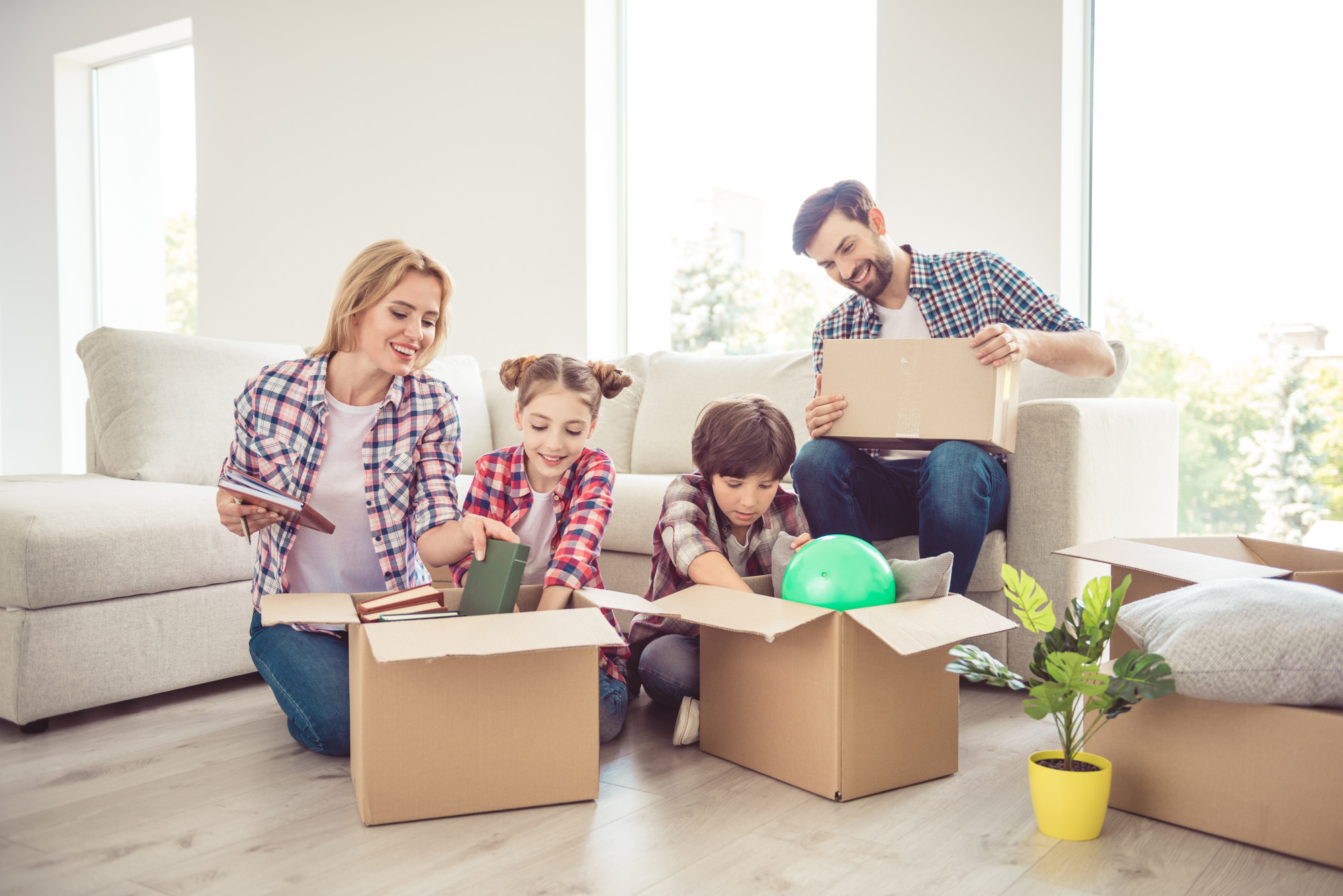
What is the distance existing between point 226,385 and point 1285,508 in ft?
9.84

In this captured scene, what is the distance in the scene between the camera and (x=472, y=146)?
12.6ft

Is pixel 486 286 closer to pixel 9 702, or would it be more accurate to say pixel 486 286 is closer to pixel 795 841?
pixel 9 702

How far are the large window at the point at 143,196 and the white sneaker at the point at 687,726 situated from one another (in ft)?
14.3

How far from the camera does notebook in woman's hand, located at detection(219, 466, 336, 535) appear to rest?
4.64 feet

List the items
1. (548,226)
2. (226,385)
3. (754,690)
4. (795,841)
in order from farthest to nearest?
(548,226) → (226,385) → (754,690) → (795,841)

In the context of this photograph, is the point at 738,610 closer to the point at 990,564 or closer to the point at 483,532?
the point at 483,532

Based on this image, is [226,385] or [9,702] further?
[226,385]

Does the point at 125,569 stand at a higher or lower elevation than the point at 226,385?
lower

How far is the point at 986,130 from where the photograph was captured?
286 cm

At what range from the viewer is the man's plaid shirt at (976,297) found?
1973 mm

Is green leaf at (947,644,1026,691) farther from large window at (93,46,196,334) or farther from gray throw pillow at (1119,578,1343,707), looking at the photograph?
large window at (93,46,196,334)

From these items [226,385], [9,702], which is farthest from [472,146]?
[9,702]

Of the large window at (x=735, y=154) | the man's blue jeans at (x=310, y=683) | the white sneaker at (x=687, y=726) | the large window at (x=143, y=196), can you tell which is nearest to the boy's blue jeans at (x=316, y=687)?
the man's blue jeans at (x=310, y=683)

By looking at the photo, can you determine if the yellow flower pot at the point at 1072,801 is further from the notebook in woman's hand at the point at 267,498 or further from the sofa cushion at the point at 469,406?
the sofa cushion at the point at 469,406
